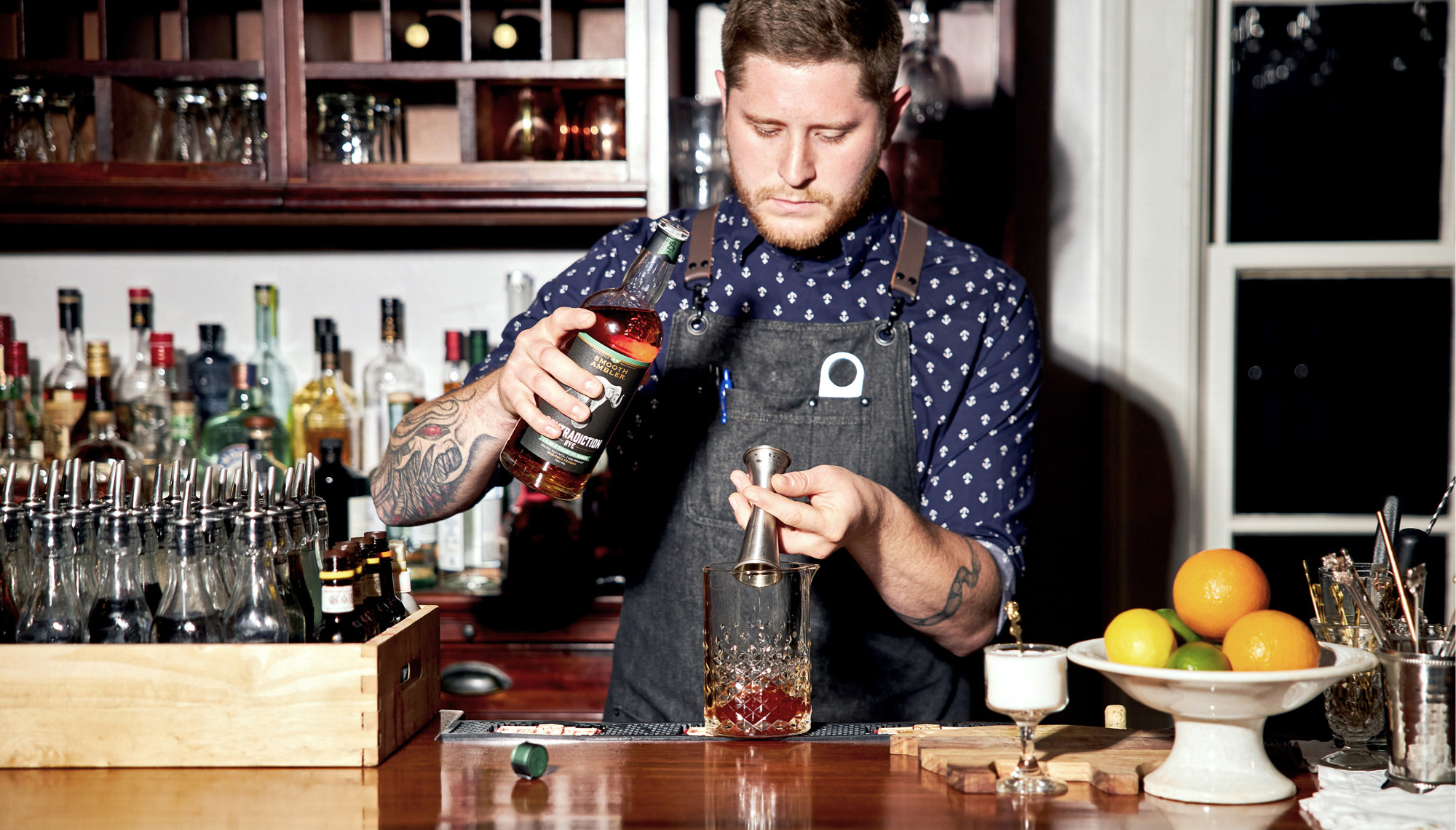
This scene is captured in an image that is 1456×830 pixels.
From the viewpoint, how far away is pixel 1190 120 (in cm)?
212

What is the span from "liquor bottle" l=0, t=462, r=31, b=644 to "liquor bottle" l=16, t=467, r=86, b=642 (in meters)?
0.03

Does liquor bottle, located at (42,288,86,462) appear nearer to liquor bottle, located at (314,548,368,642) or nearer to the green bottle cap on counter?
liquor bottle, located at (314,548,368,642)

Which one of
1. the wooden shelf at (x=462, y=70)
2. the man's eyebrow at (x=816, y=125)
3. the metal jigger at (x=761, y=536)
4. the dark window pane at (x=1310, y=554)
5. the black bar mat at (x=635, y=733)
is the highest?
the wooden shelf at (x=462, y=70)

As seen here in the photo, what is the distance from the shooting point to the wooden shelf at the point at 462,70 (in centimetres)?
196

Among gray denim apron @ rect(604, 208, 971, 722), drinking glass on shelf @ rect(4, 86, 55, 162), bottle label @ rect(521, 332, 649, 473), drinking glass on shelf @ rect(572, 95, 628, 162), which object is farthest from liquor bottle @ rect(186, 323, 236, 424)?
bottle label @ rect(521, 332, 649, 473)

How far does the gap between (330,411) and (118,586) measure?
44.7 inches

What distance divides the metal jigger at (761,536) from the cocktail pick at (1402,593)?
490mm

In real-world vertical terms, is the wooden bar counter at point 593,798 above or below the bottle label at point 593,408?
below

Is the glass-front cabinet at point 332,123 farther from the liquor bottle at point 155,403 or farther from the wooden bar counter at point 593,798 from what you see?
the wooden bar counter at point 593,798

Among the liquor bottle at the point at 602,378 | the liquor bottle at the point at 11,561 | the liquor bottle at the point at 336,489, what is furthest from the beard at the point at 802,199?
the liquor bottle at the point at 336,489

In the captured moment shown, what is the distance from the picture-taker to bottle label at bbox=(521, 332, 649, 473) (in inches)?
39.9

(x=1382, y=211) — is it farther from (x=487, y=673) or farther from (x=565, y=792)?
(x=565, y=792)

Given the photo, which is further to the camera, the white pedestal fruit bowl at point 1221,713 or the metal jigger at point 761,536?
the metal jigger at point 761,536

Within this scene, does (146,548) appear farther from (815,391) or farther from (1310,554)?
(1310,554)
